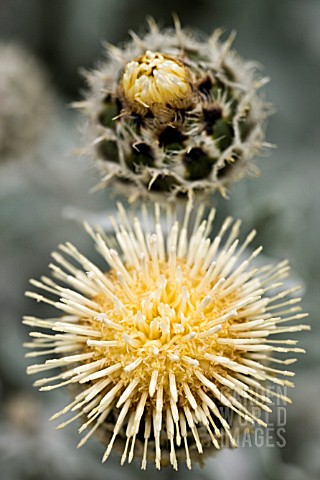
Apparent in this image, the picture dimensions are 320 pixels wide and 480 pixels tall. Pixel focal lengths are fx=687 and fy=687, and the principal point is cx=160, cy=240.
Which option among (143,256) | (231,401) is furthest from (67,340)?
(231,401)

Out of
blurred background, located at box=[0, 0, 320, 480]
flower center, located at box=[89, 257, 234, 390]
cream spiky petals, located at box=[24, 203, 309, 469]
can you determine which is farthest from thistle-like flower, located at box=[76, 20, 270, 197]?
blurred background, located at box=[0, 0, 320, 480]

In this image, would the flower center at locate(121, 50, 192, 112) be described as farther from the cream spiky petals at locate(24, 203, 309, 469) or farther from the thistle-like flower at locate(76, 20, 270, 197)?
the cream spiky petals at locate(24, 203, 309, 469)

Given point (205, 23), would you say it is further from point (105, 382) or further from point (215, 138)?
point (105, 382)

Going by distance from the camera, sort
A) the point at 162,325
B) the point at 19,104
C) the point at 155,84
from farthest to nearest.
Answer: the point at 19,104 < the point at 155,84 < the point at 162,325

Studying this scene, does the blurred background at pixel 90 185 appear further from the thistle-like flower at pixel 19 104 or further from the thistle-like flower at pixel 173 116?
the thistle-like flower at pixel 173 116

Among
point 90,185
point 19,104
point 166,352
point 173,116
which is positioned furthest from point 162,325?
point 90,185

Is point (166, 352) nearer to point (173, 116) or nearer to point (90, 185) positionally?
point (173, 116)
